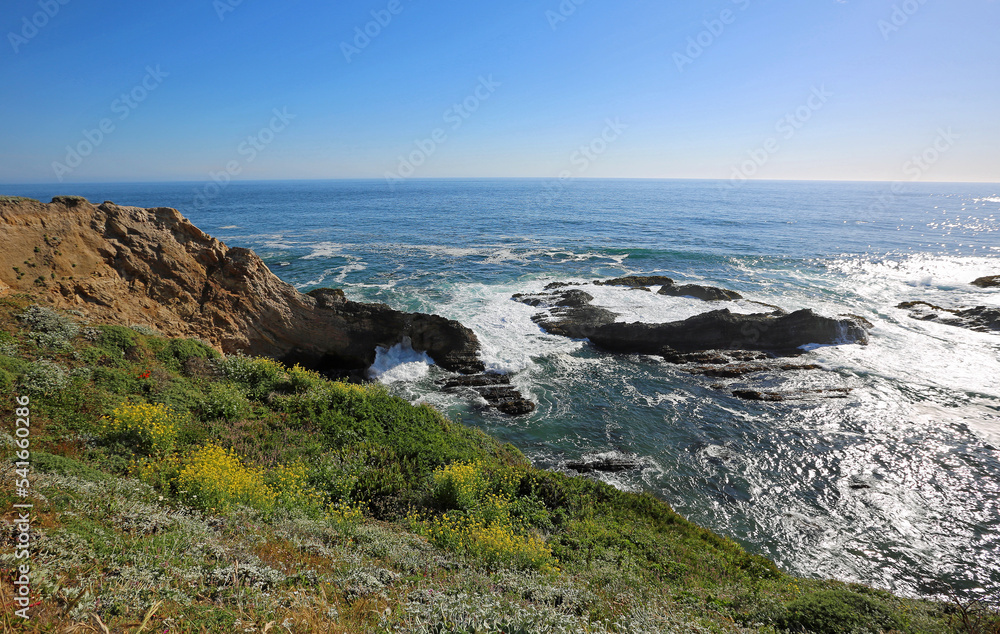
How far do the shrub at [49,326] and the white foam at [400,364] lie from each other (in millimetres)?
10960

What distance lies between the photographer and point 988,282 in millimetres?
37281

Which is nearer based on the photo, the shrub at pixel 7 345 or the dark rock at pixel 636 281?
the shrub at pixel 7 345

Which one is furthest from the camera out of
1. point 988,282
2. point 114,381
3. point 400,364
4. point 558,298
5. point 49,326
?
point 988,282

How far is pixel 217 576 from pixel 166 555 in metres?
0.80

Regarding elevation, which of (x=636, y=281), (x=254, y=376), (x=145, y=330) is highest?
(x=145, y=330)

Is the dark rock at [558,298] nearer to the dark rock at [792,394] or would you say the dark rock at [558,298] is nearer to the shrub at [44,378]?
the dark rock at [792,394]

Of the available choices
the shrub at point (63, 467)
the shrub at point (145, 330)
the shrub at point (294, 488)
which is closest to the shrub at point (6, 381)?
the shrub at point (63, 467)

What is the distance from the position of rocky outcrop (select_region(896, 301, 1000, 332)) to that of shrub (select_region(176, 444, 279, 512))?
40165mm

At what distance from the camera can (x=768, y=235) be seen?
62219mm

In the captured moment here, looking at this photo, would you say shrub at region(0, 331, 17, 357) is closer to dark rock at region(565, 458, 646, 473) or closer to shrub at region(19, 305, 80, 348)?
shrub at region(19, 305, 80, 348)

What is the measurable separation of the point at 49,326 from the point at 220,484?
28.3 ft

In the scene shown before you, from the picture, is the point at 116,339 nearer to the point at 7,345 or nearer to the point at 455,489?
the point at 7,345

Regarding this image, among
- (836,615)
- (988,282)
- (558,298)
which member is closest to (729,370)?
(558,298)

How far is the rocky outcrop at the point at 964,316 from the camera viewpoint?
27.0 metres
